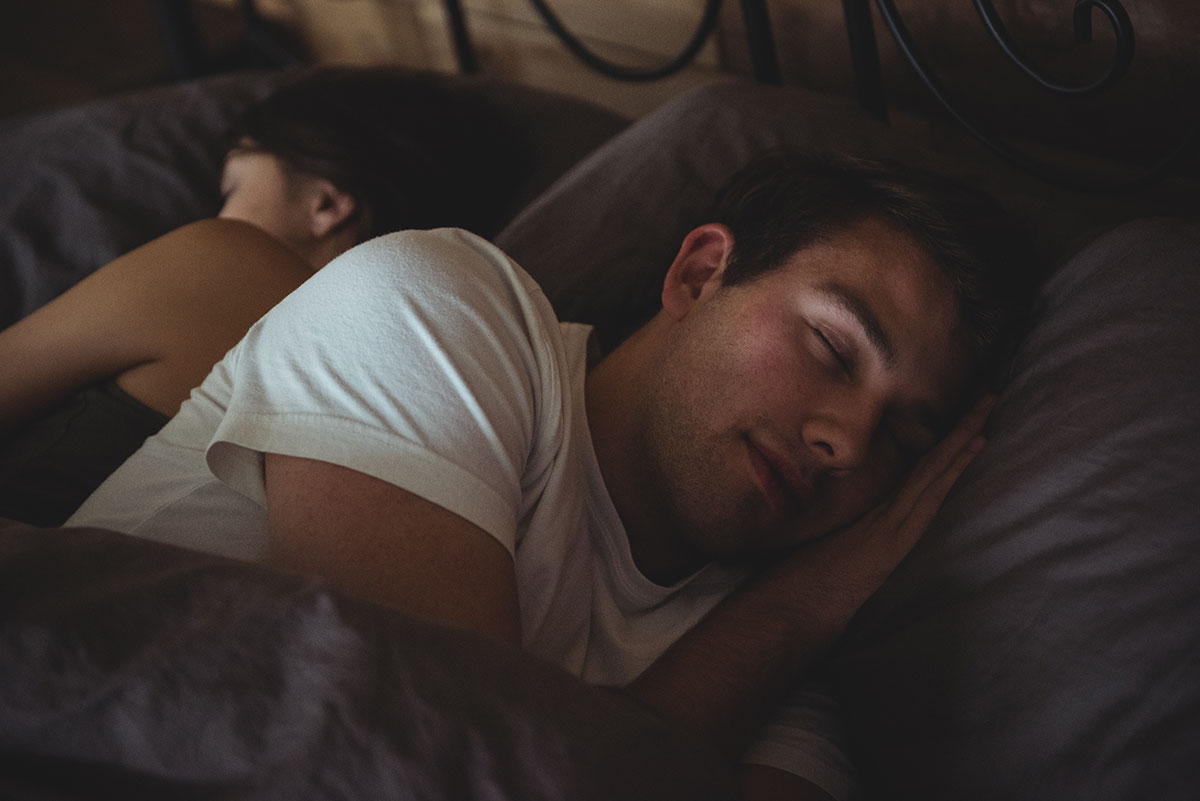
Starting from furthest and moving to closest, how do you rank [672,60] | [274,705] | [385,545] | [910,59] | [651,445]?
[672,60]
[910,59]
[651,445]
[385,545]
[274,705]

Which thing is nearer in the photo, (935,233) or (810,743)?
(810,743)

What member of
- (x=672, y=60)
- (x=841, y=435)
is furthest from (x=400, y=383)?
(x=672, y=60)

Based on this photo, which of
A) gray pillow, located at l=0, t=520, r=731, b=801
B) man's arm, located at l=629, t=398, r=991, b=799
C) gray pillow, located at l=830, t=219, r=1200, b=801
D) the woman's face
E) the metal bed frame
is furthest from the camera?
the woman's face

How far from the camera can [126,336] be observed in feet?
3.35

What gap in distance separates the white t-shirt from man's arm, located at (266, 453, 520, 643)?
15 millimetres

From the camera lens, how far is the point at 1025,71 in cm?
99

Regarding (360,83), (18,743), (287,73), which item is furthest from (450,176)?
(18,743)

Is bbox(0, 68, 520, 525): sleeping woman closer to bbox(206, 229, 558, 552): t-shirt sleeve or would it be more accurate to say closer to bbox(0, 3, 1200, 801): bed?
bbox(206, 229, 558, 552): t-shirt sleeve

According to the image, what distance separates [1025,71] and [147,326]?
1030 mm

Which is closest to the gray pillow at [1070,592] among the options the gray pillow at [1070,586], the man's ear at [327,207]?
the gray pillow at [1070,586]

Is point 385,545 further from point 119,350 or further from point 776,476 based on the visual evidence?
point 119,350

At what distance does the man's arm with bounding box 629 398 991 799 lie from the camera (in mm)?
813

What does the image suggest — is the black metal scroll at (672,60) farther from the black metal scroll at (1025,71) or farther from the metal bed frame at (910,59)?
the black metal scroll at (1025,71)

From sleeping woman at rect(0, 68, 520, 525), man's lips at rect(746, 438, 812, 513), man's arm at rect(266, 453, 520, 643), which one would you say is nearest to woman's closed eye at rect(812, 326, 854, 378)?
man's lips at rect(746, 438, 812, 513)
